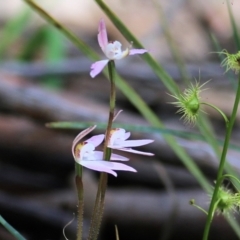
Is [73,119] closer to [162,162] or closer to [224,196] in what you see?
[162,162]

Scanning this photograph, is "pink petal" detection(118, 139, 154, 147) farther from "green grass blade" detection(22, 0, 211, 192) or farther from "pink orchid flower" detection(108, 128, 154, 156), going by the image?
"green grass blade" detection(22, 0, 211, 192)

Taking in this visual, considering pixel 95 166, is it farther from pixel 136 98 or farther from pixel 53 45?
pixel 53 45

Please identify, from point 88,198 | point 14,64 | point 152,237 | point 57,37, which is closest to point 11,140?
point 88,198

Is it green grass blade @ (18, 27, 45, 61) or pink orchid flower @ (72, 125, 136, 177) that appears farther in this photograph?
green grass blade @ (18, 27, 45, 61)

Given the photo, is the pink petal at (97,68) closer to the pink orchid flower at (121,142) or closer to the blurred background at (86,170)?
the pink orchid flower at (121,142)

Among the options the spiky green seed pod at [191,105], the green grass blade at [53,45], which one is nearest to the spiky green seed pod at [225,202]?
the spiky green seed pod at [191,105]

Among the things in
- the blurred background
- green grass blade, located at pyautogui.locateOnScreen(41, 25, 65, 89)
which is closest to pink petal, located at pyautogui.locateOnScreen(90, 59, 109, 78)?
the blurred background

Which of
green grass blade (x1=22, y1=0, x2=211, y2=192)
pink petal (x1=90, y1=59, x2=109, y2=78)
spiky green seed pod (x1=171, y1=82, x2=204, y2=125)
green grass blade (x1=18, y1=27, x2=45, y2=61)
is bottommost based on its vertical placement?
pink petal (x1=90, y1=59, x2=109, y2=78)

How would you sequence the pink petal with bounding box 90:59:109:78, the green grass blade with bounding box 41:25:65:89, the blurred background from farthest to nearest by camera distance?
the green grass blade with bounding box 41:25:65:89
the blurred background
the pink petal with bounding box 90:59:109:78

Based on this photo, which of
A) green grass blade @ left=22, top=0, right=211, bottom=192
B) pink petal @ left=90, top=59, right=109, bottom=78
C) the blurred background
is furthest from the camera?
the blurred background

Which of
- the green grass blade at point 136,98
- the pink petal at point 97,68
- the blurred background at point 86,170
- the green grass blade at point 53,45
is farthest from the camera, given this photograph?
the green grass blade at point 53,45

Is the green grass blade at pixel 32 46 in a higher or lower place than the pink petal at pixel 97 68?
higher

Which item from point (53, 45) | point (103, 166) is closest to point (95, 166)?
point (103, 166)
